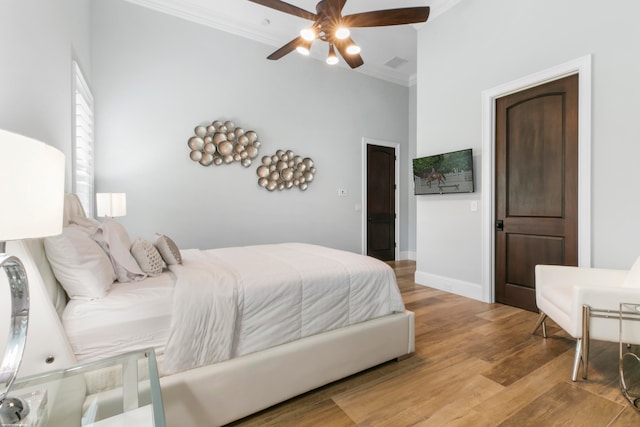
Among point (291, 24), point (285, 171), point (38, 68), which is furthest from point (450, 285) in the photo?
point (38, 68)

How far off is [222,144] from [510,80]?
3323 millimetres

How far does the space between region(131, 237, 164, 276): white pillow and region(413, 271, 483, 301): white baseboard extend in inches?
125

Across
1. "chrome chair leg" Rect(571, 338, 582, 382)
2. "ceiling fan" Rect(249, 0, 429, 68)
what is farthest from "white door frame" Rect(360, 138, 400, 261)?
"chrome chair leg" Rect(571, 338, 582, 382)

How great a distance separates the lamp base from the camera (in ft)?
2.62

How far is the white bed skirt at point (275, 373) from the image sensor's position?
1.36m

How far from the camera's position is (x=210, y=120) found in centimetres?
383

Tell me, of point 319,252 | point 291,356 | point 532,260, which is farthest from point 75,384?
point 532,260

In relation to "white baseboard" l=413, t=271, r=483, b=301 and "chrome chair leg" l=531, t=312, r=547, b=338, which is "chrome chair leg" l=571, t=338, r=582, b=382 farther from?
"white baseboard" l=413, t=271, r=483, b=301

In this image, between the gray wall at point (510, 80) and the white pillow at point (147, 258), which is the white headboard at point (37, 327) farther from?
the gray wall at point (510, 80)

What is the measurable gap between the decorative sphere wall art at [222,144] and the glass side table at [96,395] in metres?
2.98

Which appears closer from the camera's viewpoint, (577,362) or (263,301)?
(263,301)

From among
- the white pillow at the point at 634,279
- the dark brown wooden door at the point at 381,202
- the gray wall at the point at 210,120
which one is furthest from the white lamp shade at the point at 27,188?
the dark brown wooden door at the point at 381,202

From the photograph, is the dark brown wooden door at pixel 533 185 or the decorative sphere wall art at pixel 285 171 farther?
the decorative sphere wall art at pixel 285 171

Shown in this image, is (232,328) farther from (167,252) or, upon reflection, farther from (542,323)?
(542,323)
